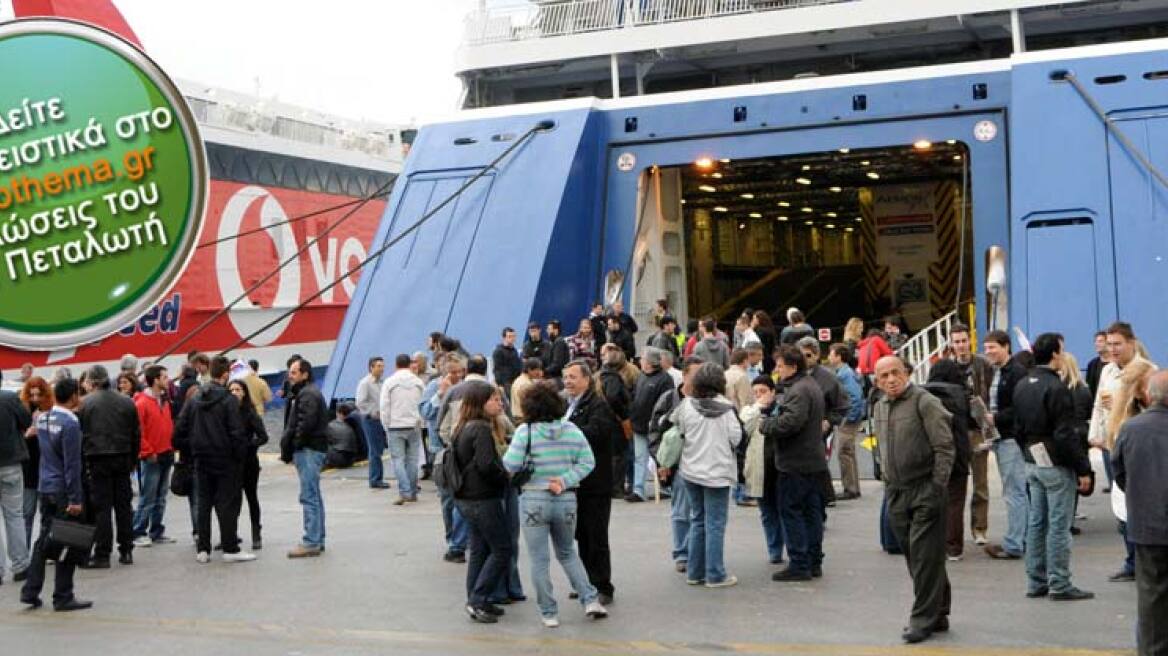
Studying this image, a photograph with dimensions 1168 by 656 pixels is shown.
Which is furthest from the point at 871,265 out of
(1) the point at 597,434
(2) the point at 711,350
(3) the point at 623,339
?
(1) the point at 597,434

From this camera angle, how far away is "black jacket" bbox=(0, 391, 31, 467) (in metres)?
9.62

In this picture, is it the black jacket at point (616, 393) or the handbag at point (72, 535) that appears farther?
the black jacket at point (616, 393)

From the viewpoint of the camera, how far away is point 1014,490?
9.24 meters

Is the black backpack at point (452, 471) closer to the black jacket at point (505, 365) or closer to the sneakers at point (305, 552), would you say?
the sneakers at point (305, 552)

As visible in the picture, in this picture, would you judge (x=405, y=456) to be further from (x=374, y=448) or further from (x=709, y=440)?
(x=709, y=440)

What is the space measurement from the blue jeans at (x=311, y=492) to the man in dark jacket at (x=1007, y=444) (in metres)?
4.98

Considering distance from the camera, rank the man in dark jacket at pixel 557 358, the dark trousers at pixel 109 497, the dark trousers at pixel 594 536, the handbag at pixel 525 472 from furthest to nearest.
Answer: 1. the man in dark jacket at pixel 557 358
2. the dark trousers at pixel 109 497
3. the dark trousers at pixel 594 536
4. the handbag at pixel 525 472

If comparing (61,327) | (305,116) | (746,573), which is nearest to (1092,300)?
(746,573)

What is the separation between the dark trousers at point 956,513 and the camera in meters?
8.86

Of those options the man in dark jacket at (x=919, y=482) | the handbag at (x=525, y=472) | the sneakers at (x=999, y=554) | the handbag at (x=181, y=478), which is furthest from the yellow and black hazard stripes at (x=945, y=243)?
the handbag at (x=525, y=472)

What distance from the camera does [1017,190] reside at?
15.0 meters


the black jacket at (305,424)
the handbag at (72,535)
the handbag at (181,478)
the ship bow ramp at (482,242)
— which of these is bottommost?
the handbag at (72,535)

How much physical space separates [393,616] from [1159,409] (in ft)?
14.8

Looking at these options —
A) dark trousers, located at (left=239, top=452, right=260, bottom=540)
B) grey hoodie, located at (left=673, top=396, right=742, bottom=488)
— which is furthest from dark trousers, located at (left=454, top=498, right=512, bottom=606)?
dark trousers, located at (left=239, top=452, right=260, bottom=540)
